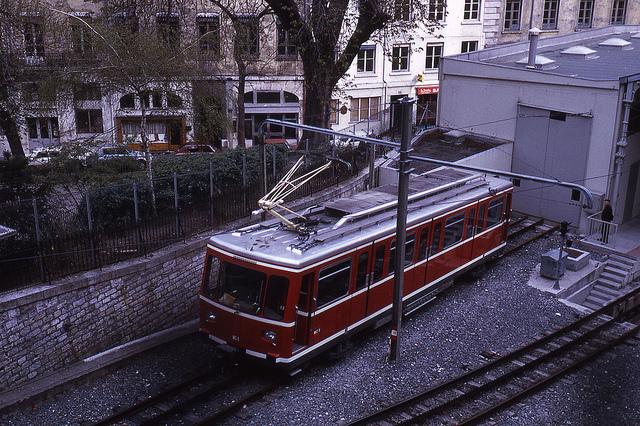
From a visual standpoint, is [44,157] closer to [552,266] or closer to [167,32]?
[167,32]

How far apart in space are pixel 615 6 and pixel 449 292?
40.3m

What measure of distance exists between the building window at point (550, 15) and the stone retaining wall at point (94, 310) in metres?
38.8

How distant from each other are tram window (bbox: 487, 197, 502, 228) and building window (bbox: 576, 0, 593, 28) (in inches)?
1387

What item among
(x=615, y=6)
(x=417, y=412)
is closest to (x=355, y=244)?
(x=417, y=412)

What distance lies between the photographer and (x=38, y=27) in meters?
21.4

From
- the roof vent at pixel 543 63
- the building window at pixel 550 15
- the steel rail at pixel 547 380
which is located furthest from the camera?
A: the building window at pixel 550 15

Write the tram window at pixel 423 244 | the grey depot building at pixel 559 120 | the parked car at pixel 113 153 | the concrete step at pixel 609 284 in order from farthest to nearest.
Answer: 1. the grey depot building at pixel 559 120
2. the concrete step at pixel 609 284
3. the parked car at pixel 113 153
4. the tram window at pixel 423 244

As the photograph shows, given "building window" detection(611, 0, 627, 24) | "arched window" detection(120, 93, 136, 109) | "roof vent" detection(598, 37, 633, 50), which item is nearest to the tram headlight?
"arched window" detection(120, 93, 136, 109)

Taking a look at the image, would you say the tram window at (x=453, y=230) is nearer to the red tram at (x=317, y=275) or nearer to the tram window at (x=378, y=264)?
the red tram at (x=317, y=275)

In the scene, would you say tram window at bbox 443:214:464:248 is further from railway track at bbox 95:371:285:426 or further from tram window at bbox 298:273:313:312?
railway track at bbox 95:371:285:426

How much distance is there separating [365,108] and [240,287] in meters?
32.0

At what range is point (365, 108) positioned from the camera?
43.6m

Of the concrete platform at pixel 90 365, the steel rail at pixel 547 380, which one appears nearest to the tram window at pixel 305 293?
the steel rail at pixel 547 380

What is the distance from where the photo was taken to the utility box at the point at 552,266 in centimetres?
1933
